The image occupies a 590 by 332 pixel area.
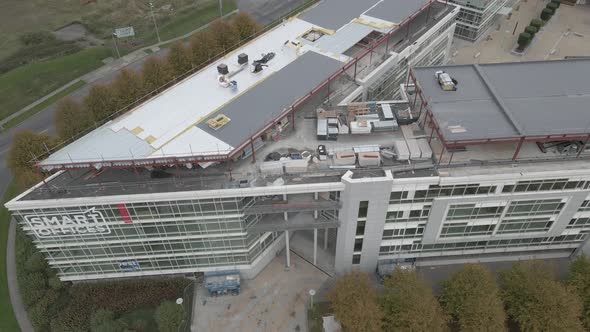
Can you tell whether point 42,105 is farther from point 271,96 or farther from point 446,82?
point 446,82

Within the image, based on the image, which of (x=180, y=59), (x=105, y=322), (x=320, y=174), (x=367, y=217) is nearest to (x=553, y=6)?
(x=367, y=217)

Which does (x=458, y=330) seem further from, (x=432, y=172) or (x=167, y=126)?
(x=167, y=126)

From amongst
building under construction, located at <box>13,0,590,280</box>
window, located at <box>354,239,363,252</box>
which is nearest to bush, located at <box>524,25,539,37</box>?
building under construction, located at <box>13,0,590,280</box>

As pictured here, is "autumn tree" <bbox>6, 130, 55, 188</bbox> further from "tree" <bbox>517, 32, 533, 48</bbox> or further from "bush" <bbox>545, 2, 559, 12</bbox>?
"bush" <bbox>545, 2, 559, 12</bbox>

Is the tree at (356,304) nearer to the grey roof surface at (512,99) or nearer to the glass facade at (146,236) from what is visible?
the glass facade at (146,236)

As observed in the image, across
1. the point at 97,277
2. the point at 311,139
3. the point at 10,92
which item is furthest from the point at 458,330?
the point at 10,92
